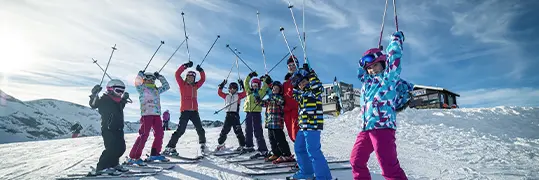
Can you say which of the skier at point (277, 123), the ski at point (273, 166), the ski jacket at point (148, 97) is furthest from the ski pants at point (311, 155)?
the ski jacket at point (148, 97)

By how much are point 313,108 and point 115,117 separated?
382cm

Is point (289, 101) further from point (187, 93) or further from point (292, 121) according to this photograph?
point (187, 93)

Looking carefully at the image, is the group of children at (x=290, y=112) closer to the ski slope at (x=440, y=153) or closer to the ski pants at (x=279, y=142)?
the ski pants at (x=279, y=142)

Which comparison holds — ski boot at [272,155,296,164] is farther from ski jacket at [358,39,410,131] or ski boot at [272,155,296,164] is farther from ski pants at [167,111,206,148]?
ski pants at [167,111,206,148]

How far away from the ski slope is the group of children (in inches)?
35.0

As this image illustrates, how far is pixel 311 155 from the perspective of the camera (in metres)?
3.75

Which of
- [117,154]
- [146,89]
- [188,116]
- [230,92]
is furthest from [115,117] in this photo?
[230,92]

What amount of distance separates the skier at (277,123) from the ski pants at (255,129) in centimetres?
77

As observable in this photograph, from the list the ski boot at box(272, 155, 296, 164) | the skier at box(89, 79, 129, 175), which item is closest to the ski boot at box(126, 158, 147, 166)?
the skier at box(89, 79, 129, 175)

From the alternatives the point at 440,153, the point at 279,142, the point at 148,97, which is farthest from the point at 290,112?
the point at 440,153

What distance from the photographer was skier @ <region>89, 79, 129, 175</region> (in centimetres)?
516

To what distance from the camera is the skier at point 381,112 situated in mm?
2818

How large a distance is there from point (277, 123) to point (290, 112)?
0.39 m

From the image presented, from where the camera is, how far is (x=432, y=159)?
5.68 m
